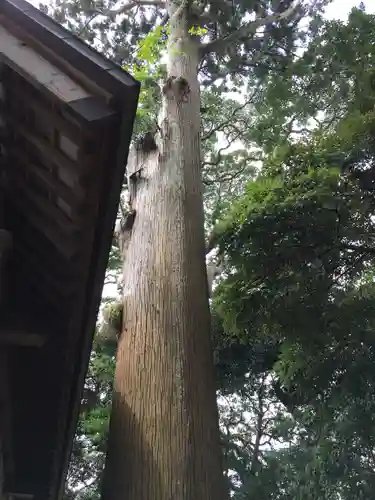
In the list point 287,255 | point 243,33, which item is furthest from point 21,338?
point 243,33

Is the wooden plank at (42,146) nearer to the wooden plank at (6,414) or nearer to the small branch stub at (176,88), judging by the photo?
the wooden plank at (6,414)

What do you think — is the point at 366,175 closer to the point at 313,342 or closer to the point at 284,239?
the point at 284,239

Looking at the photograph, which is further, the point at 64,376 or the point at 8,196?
the point at 64,376

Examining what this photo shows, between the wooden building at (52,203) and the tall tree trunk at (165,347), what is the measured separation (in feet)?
1.44

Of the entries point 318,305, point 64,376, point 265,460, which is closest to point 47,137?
point 64,376

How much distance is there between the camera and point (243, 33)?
8.22 m

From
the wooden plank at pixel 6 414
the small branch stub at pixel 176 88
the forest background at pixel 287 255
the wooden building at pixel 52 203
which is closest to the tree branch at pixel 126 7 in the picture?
the forest background at pixel 287 255

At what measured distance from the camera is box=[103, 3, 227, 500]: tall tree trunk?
3.28 meters

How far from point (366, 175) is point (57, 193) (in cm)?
277

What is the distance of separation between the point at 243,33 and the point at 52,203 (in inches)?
256

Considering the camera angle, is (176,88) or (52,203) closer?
(52,203)

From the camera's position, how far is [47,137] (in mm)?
2277

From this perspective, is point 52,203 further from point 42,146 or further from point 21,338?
point 21,338

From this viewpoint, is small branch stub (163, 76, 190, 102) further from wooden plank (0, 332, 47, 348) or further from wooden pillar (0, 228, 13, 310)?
wooden plank (0, 332, 47, 348)
